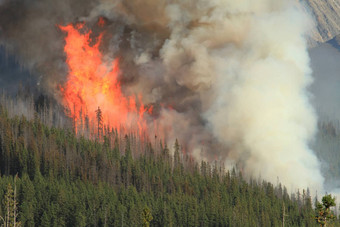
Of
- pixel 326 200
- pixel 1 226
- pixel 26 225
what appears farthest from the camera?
pixel 26 225

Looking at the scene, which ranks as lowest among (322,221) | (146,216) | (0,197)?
(322,221)

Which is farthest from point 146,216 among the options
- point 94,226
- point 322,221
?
point 322,221

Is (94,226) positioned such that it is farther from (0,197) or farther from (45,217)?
(0,197)

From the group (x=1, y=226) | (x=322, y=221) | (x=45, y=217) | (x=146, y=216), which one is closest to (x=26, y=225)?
(x=45, y=217)

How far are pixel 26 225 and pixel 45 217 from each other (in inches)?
217

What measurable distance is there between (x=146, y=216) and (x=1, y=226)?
118 ft

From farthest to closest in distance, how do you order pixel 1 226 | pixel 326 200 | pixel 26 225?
pixel 26 225 < pixel 1 226 < pixel 326 200

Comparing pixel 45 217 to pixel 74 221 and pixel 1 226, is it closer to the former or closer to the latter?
pixel 74 221

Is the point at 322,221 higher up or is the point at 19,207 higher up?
the point at 19,207

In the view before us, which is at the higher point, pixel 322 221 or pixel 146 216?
pixel 146 216

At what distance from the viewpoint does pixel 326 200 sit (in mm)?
120500

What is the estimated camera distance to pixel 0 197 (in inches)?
7672

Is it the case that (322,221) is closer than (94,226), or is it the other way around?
(322,221)

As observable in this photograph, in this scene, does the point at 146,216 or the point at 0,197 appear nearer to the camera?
the point at 146,216
